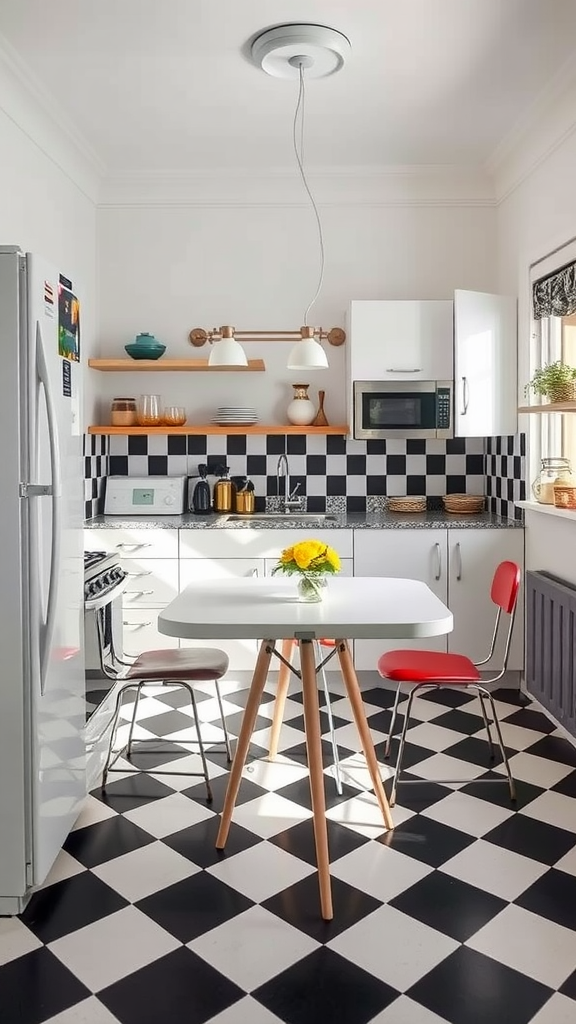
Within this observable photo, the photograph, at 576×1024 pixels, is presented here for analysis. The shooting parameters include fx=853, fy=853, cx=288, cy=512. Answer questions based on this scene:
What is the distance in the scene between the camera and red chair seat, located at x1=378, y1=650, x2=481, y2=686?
3.14 meters

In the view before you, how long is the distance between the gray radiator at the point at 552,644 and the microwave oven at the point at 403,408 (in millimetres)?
1044

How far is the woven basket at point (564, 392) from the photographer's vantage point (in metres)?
3.68

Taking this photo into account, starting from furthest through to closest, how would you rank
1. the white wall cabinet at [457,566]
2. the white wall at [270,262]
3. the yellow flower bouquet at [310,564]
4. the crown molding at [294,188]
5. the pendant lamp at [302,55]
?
the white wall at [270,262], the crown molding at [294,188], the white wall cabinet at [457,566], the pendant lamp at [302,55], the yellow flower bouquet at [310,564]

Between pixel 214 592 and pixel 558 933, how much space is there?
1489 millimetres

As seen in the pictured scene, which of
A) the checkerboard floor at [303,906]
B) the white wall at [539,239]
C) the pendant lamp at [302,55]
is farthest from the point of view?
the white wall at [539,239]

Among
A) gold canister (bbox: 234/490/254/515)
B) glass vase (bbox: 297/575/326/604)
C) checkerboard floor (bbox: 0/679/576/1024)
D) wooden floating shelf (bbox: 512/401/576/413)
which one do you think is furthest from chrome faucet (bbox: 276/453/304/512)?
glass vase (bbox: 297/575/326/604)

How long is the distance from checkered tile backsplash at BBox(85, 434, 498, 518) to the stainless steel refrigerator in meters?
2.60

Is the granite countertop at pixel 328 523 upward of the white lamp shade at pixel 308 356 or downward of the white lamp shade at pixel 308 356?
downward

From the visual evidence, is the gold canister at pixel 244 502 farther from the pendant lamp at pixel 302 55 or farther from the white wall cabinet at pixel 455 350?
the pendant lamp at pixel 302 55

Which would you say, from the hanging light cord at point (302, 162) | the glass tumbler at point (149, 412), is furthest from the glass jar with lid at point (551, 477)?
the glass tumbler at point (149, 412)

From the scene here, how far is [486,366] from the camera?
4625mm

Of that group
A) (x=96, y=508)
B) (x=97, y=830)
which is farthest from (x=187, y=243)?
(x=97, y=830)

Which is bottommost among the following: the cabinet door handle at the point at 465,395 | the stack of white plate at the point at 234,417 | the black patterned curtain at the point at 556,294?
the stack of white plate at the point at 234,417

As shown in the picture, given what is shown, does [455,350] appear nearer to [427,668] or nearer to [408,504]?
[408,504]
